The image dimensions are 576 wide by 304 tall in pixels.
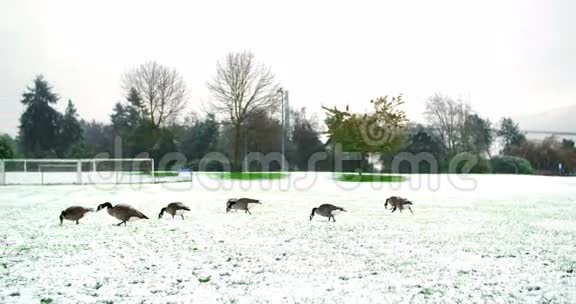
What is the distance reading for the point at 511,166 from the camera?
4634 centimetres

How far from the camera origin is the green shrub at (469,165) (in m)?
46.2

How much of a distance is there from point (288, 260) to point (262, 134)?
139ft

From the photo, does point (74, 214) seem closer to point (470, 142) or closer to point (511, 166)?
point (511, 166)

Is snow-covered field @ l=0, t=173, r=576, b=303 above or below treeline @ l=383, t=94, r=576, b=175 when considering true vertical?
below

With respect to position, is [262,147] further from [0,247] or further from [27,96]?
[0,247]

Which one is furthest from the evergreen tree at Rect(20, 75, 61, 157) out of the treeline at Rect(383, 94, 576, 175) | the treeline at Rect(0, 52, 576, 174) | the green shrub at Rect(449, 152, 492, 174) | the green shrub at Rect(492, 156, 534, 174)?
the green shrub at Rect(492, 156, 534, 174)

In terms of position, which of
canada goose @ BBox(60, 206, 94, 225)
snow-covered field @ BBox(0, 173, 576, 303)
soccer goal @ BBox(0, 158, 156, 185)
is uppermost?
soccer goal @ BBox(0, 158, 156, 185)

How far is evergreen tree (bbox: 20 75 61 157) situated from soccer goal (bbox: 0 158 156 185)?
35.2 metres

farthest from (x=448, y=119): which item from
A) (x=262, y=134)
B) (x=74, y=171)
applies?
(x=74, y=171)

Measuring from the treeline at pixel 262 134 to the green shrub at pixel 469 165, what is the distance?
101 millimetres

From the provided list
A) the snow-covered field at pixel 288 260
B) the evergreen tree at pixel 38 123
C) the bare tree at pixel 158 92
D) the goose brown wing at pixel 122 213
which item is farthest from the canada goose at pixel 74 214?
the evergreen tree at pixel 38 123

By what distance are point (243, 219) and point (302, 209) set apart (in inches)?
117

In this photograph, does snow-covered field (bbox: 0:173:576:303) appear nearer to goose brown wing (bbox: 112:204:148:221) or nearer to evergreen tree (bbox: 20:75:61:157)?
goose brown wing (bbox: 112:204:148:221)

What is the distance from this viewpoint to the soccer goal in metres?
28.0
